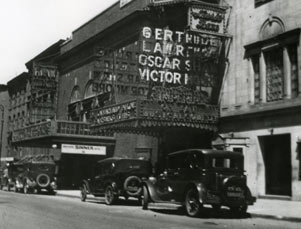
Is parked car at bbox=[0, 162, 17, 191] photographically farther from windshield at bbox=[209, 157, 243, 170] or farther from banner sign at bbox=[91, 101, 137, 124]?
windshield at bbox=[209, 157, 243, 170]

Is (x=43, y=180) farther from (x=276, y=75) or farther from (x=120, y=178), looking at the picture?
(x=276, y=75)

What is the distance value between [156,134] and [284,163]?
348 inches

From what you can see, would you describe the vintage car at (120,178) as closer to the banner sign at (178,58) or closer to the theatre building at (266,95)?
the banner sign at (178,58)

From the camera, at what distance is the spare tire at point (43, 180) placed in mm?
30195

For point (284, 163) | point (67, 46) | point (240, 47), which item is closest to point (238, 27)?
point (240, 47)

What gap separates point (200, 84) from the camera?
24.9 m

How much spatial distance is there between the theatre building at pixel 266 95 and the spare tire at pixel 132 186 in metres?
6.37

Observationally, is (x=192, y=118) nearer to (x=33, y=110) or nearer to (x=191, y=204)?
A: (x=191, y=204)

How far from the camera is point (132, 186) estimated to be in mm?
19484

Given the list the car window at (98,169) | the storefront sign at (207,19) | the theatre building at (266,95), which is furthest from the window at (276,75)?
the car window at (98,169)

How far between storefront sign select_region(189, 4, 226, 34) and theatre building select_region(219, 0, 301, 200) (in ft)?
2.58

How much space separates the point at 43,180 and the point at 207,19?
1467cm

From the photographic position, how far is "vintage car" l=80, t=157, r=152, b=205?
1947 centimetres

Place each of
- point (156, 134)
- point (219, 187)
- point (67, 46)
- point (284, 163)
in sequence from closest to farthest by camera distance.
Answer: point (219, 187) → point (284, 163) → point (156, 134) → point (67, 46)
